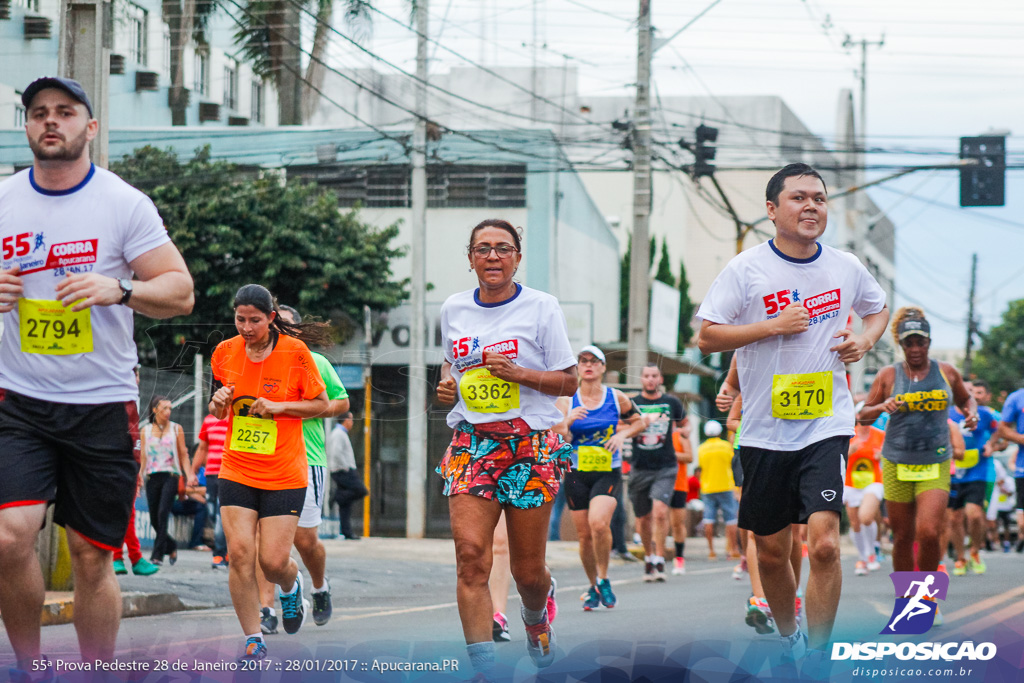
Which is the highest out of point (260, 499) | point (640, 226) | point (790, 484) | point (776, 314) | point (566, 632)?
point (640, 226)

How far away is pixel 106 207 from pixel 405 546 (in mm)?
14509

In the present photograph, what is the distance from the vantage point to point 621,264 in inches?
1439

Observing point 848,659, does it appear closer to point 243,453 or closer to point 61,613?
point 243,453

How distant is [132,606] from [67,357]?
523 cm

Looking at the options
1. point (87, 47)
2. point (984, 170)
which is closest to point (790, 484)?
point (87, 47)

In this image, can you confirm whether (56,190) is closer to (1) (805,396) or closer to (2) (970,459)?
(1) (805,396)

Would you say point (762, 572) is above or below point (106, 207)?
below

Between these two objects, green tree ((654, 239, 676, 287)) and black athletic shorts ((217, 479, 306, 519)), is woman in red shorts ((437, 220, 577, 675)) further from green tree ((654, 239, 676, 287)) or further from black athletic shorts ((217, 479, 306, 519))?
green tree ((654, 239, 676, 287))

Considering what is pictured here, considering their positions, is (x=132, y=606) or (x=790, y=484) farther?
(x=132, y=606)

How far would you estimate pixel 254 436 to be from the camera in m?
7.16

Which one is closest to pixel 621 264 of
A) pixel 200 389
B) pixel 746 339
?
pixel 200 389

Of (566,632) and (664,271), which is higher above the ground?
(664,271)

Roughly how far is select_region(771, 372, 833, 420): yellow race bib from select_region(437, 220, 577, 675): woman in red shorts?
→ 90 centimetres

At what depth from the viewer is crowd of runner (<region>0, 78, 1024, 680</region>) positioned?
4531 millimetres
